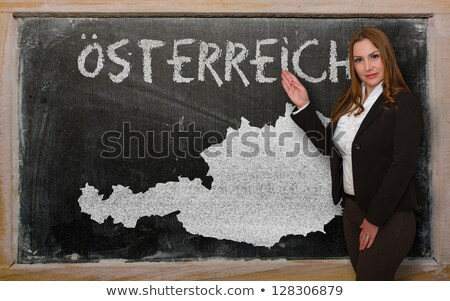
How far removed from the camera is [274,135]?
8.42ft

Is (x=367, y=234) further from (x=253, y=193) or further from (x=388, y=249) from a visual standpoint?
(x=253, y=193)

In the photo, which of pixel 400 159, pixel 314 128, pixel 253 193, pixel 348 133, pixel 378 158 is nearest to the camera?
pixel 400 159

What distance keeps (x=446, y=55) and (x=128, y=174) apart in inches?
70.9

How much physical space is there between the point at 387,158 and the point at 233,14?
3.58ft

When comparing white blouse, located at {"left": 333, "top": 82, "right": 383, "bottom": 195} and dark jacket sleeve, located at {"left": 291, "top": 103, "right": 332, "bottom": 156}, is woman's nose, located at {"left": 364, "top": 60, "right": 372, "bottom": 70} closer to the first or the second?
white blouse, located at {"left": 333, "top": 82, "right": 383, "bottom": 195}

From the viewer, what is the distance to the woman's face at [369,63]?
2.17 metres

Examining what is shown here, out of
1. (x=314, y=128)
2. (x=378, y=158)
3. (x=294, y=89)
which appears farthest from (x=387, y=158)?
(x=294, y=89)

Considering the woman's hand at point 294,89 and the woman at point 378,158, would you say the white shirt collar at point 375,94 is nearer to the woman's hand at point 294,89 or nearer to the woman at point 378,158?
the woman at point 378,158

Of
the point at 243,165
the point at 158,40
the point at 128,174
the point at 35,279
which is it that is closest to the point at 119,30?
the point at 158,40

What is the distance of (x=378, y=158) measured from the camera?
2.11 m

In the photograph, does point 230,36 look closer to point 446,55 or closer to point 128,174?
point 128,174

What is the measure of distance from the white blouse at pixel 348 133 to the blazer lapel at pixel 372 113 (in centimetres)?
5

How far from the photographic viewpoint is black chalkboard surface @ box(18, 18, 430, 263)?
8.29 feet

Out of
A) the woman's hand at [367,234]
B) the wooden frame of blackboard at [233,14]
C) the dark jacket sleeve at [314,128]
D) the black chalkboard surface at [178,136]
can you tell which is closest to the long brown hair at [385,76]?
the dark jacket sleeve at [314,128]
